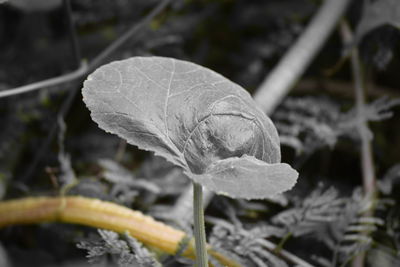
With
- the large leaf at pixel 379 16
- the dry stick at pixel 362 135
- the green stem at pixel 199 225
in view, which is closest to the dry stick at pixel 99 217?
the green stem at pixel 199 225

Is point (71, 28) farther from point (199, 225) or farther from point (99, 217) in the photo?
point (199, 225)

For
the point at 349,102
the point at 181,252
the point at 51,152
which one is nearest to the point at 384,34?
the point at 349,102

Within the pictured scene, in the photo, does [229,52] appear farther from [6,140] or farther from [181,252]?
[181,252]

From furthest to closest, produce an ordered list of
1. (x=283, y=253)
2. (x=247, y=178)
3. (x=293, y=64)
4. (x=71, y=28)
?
(x=293, y=64) → (x=71, y=28) → (x=283, y=253) → (x=247, y=178)

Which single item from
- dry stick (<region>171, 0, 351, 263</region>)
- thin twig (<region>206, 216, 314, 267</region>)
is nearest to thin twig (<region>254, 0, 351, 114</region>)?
dry stick (<region>171, 0, 351, 263</region>)

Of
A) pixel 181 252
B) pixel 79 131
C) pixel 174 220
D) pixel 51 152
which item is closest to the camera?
pixel 181 252

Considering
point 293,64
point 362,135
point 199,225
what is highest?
point 293,64

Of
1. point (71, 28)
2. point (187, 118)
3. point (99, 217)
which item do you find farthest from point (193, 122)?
point (71, 28)
